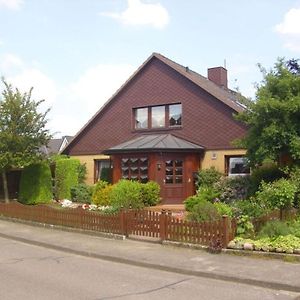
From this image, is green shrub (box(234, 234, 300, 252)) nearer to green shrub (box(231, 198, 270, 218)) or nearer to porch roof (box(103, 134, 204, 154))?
green shrub (box(231, 198, 270, 218))

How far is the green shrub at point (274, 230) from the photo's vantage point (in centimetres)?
1094

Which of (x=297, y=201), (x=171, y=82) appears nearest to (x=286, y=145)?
(x=297, y=201)

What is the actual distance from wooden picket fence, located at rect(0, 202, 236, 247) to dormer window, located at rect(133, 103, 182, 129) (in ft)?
29.8

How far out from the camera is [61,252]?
12172 millimetres

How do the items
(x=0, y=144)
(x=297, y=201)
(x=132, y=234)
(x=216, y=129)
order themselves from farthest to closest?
(x=216, y=129)
(x=0, y=144)
(x=297, y=201)
(x=132, y=234)

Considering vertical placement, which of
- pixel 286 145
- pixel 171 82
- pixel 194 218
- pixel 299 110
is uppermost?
pixel 171 82

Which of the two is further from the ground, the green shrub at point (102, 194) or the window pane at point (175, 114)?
the window pane at point (175, 114)

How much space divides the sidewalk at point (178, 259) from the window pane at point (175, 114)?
10499mm

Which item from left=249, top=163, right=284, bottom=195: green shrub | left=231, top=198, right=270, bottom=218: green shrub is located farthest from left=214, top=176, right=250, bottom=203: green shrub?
left=231, top=198, right=270, bottom=218: green shrub

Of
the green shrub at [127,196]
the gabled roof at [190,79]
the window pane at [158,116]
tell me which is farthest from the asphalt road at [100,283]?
the window pane at [158,116]

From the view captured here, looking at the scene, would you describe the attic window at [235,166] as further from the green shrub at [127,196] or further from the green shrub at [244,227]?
the green shrub at [244,227]

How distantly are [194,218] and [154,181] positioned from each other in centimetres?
877

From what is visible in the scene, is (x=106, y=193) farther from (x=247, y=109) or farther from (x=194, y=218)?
(x=194, y=218)

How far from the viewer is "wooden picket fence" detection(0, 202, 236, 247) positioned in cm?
1124
